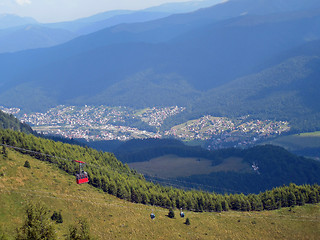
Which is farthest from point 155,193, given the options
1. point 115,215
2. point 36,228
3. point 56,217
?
point 36,228

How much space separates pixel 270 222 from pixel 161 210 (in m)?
32.2

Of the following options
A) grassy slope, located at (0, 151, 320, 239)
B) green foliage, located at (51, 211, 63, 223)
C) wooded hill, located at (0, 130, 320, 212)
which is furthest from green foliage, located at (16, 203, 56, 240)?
wooded hill, located at (0, 130, 320, 212)

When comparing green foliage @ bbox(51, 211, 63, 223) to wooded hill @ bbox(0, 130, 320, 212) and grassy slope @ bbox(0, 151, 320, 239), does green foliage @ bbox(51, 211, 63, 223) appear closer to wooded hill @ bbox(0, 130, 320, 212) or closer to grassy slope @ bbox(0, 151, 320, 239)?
grassy slope @ bbox(0, 151, 320, 239)

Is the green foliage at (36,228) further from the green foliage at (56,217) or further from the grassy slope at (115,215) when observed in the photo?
the green foliage at (56,217)

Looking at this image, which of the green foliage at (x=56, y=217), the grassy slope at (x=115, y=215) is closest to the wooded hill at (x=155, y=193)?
the grassy slope at (x=115, y=215)

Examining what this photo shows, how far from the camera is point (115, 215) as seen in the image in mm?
101625

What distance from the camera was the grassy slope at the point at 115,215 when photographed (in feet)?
303

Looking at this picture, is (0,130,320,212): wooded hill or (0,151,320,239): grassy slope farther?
(0,130,320,212): wooded hill

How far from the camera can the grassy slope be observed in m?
92.3

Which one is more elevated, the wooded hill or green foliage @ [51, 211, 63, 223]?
green foliage @ [51, 211, 63, 223]

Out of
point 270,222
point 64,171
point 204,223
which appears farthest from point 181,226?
point 64,171

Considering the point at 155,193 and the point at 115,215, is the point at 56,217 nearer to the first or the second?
the point at 115,215

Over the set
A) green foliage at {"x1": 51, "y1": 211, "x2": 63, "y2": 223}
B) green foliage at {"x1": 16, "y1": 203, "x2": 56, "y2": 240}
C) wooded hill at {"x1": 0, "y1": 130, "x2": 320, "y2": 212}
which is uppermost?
green foliage at {"x1": 16, "y1": 203, "x2": 56, "y2": 240}

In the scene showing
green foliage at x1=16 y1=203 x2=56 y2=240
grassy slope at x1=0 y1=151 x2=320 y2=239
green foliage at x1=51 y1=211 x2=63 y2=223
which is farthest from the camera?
grassy slope at x1=0 y1=151 x2=320 y2=239
